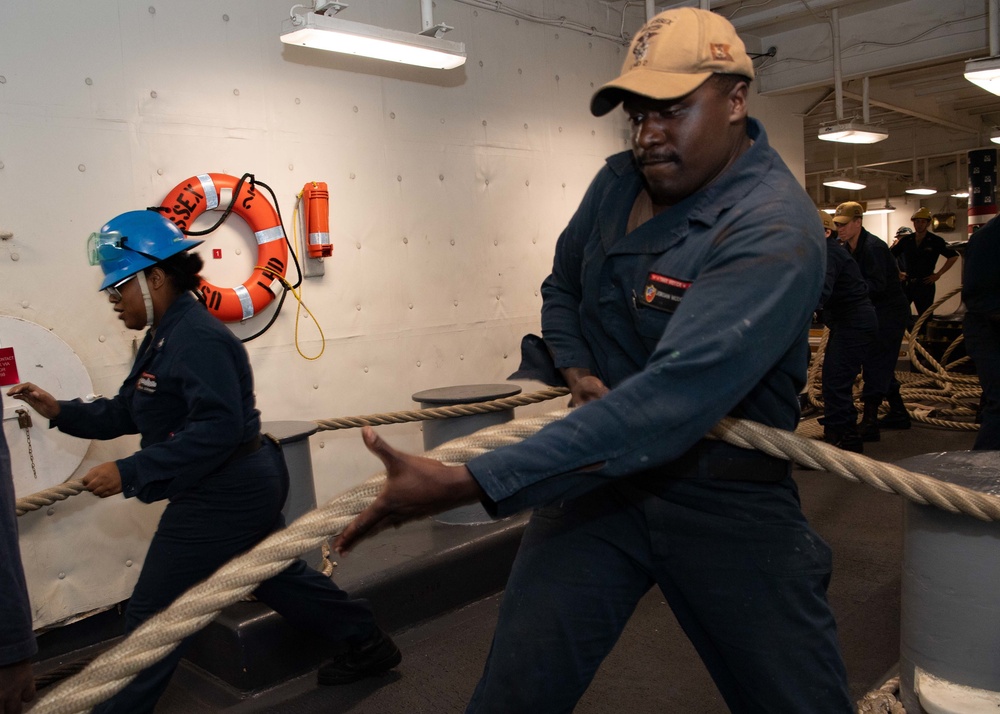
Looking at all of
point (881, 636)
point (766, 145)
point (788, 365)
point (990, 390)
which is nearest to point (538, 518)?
point (788, 365)

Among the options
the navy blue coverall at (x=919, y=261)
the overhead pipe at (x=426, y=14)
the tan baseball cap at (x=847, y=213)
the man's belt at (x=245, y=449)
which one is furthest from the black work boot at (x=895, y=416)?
the man's belt at (x=245, y=449)

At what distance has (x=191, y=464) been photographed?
8.62ft

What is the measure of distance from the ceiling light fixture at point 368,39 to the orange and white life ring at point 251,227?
0.89m

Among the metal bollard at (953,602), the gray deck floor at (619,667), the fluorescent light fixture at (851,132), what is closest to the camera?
the metal bollard at (953,602)

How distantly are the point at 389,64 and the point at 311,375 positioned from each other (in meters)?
2.17

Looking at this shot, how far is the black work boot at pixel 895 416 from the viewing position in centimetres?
755

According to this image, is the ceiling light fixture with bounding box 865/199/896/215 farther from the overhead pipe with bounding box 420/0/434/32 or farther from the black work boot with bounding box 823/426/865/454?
the overhead pipe with bounding box 420/0/434/32

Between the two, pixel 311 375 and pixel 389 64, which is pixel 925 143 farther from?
pixel 311 375

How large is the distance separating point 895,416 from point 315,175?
5812 mm

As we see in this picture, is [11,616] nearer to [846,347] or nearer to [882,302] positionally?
[846,347]

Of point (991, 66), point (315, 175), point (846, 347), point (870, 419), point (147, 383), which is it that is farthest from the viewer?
point (870, 419)

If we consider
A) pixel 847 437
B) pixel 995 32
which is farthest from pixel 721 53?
pixel 995 32

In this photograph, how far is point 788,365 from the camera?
5.32 ft

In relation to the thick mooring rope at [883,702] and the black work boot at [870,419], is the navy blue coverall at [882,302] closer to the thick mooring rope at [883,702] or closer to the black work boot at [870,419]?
the black work boot at [870,419]
